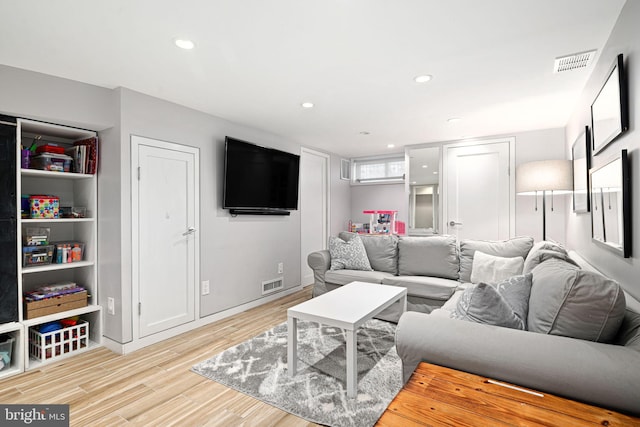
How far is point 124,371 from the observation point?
8.09 ft

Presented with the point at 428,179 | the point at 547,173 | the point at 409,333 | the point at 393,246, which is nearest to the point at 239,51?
the point at 409,333

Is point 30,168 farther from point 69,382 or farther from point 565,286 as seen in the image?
point 565,286

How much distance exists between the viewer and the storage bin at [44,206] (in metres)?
2.64

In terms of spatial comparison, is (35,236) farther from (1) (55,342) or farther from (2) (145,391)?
(2) (145,391)

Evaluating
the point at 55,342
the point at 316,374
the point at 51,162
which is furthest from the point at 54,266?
the point at 316,374

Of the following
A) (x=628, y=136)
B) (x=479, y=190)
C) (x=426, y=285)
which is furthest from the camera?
(x=479, y=190)

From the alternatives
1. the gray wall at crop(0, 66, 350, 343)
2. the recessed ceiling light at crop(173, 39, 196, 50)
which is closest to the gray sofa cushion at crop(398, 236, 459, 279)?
the gray wall at crop(0, 66, 350, 343)

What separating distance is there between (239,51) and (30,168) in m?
2.12

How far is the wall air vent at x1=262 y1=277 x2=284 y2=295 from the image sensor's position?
426 centimetres

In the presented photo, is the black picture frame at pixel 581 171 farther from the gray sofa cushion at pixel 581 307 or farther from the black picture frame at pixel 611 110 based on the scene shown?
the gray sofa cushion at pixel 581 307

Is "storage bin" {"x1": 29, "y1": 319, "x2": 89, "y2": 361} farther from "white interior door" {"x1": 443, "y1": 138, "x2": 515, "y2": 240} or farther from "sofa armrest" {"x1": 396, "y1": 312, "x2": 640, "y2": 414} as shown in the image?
"white interior door" {"x1": 443, "y1": 138, "x2": 515, "y2": 240}

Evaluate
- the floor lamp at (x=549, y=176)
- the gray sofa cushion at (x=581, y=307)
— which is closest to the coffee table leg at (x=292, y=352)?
the gray sofa cushion at (x=581, y=307)

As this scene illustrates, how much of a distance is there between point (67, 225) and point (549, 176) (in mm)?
4907

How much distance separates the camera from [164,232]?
3096 millimetres
